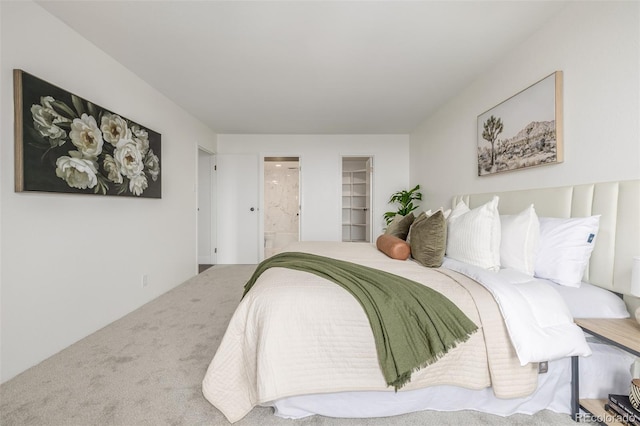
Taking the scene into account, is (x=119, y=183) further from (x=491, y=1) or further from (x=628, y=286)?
(x=628, y=286)

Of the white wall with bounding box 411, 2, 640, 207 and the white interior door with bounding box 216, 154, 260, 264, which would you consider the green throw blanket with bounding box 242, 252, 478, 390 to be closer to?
the white wall with bounding box 411, 2, 640, 207

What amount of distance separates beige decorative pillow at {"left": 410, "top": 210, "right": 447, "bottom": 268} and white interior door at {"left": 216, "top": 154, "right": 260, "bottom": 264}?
3.47m

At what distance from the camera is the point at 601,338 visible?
3.64ft

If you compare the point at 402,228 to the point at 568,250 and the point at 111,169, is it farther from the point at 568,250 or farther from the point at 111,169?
the point at 111,169

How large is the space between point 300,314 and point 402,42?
7.34 ft

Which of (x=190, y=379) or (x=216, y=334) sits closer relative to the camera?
(x=190, y=379)

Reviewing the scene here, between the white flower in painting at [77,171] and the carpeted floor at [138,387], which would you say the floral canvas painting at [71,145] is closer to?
the white flower in painting at [77,171]

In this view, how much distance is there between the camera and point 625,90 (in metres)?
1.38

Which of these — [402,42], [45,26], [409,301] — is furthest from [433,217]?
[45,26]

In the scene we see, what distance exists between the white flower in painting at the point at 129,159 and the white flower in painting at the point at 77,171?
11.8 inches

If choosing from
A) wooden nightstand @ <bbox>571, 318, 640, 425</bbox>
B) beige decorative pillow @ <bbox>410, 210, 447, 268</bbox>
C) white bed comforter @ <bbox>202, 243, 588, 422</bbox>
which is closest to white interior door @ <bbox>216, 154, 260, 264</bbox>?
beige decorative pillow @ <bbox>410, 210, 447, 268</bbox>

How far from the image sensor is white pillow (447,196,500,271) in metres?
1.63

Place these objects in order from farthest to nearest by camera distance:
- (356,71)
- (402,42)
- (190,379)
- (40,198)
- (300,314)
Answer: (356,71), (402,42), (40,198), (190,379), (300,314)

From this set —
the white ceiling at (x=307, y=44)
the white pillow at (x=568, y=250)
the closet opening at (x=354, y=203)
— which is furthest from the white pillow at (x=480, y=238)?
the closet opening at (x=354, y=203)
